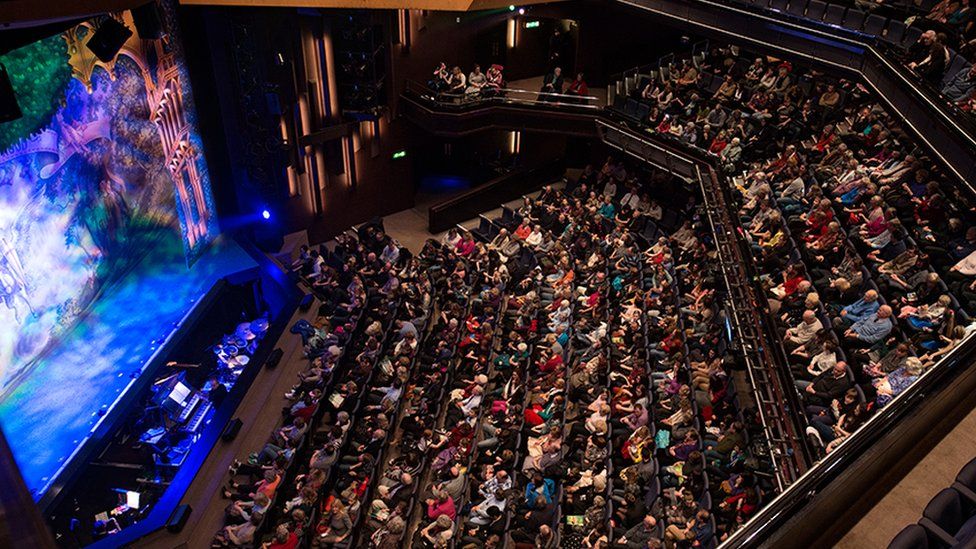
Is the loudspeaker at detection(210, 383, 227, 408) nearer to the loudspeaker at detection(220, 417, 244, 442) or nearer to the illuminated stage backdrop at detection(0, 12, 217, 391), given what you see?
the loudspeaker at detection(220, 417, 244, 442)

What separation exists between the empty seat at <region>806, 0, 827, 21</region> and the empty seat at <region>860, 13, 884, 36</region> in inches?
27.9

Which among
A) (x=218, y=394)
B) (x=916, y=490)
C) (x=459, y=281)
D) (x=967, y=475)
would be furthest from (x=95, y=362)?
(x=967, y=475)

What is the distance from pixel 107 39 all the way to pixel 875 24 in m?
9.60

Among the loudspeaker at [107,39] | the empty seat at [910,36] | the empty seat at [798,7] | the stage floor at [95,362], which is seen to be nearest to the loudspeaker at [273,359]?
the stage floor at [95,362]

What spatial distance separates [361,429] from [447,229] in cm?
608

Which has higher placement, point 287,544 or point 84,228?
point 84,228

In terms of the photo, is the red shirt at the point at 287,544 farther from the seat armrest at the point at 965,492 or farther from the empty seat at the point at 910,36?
the empty seat at the point at 910,36

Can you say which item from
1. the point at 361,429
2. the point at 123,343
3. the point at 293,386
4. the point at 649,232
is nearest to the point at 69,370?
the point at 123,343

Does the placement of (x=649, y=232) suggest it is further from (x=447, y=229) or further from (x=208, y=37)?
(x=208, y=37)

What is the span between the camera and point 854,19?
10188mm

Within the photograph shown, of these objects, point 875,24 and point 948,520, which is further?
point 875,24

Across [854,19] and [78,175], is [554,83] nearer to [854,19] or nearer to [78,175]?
[854,19]

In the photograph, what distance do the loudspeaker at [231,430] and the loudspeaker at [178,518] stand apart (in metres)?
1.09

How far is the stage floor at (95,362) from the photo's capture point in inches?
309
